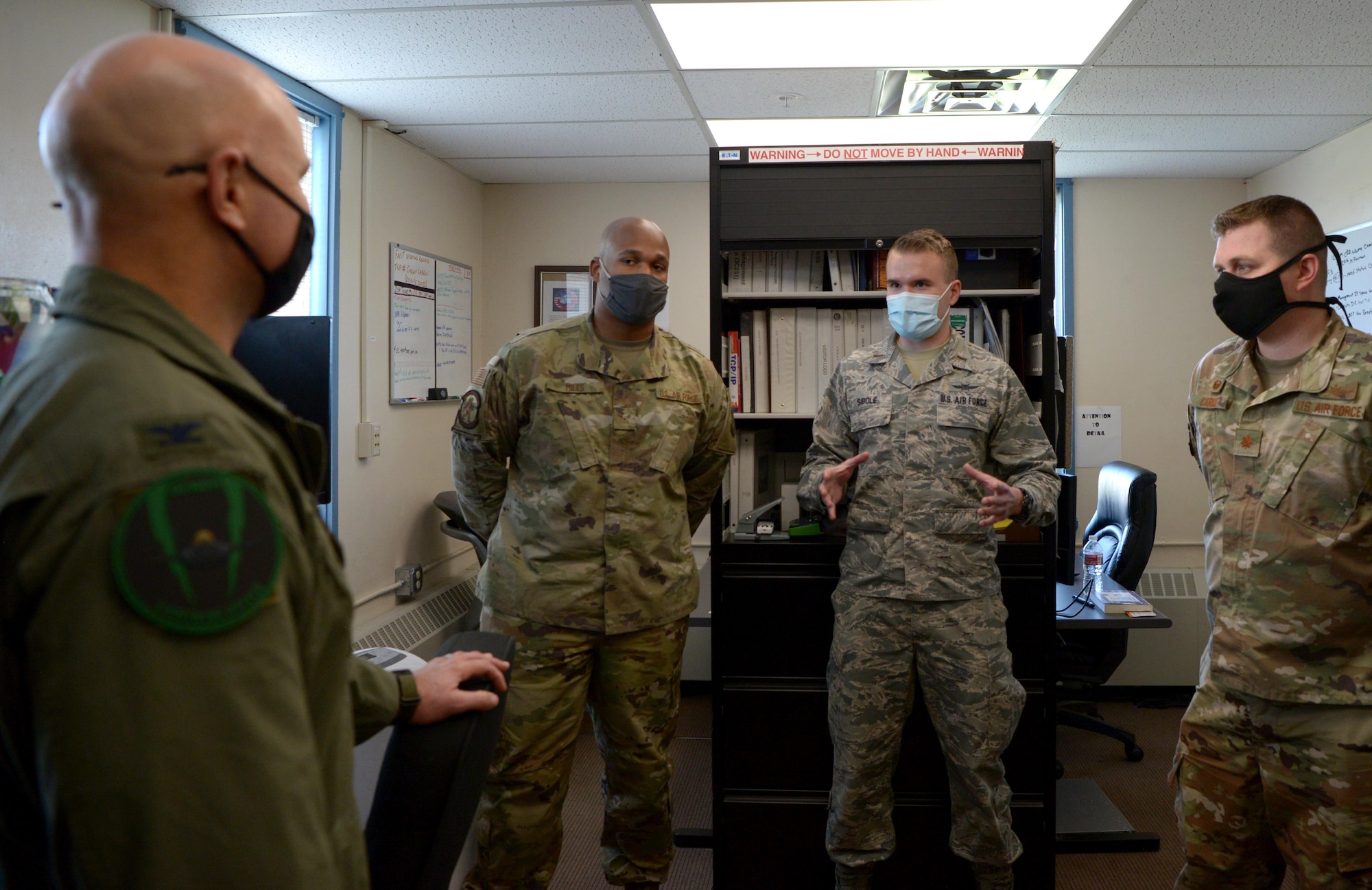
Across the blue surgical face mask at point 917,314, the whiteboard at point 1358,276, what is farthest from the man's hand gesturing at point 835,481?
the whiteboard at point 1358,276

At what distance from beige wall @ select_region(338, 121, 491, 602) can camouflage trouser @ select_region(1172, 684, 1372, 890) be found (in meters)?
2.64

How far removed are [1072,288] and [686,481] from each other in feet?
9.21

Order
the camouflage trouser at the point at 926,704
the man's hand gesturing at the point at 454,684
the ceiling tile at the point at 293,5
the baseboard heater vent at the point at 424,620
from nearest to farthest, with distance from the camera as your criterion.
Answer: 1. the man's hand gesturing at the point at 454,684
2. the camouflage trouser at the point at 926,704
3. the ceiling tile at the point at 293,5
4. the baseboard heater vent at the point at 424,620

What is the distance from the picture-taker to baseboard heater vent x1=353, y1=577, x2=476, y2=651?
3209 millimetres

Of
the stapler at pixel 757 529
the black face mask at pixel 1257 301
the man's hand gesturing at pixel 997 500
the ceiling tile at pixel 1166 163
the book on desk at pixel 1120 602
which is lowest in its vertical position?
the book on desk at pixel 1120 602

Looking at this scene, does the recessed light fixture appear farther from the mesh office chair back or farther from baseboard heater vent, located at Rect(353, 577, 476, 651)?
baseboard heater vent, located at Rect(353, 577, 476, 651)

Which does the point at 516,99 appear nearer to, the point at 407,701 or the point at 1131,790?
the point at 407,701

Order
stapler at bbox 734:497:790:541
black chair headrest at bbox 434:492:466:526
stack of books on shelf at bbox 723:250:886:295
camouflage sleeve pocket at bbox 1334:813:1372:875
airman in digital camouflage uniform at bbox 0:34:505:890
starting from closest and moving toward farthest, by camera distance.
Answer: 1. airman in digital camouflage uniform at bbox 0:34:505:890
2. camouflage sleeve pocket at bbox 1334:813:1372:875
3. stapler at bbox 734:497:790:541
4. stack of books on shelf at bbox 723:250:886:295
5. black chair headrest at bbox 434:492:466:526

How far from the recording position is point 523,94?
2.98m

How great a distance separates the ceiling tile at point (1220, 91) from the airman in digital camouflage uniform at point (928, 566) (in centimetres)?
127

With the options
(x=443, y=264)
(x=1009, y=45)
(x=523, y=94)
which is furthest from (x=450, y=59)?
(x=1009, y=45)

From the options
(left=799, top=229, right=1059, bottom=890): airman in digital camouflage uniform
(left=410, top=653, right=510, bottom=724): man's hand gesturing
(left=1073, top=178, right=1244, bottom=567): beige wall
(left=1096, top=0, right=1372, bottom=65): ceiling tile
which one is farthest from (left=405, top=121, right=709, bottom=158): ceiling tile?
(left=410, top=653, right=510, bottom=724): man's hand gesturing

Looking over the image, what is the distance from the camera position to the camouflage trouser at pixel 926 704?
6.46ft

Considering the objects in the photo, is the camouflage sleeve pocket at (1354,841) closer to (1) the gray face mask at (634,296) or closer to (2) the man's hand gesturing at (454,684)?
(2) the man's hand gesturing at (454,684)
